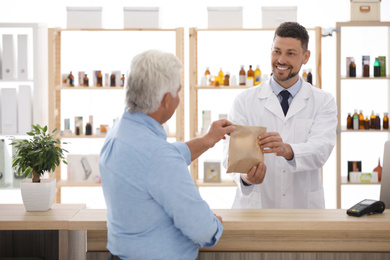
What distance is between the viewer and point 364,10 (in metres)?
4.47

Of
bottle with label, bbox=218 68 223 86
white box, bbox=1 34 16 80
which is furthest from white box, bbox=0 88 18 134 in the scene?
bottle with label, bbox=218 68 223 86

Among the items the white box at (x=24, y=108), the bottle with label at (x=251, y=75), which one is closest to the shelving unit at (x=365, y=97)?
the bottle with label at (x=251, y=75)

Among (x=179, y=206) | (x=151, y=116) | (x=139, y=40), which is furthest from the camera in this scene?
(x=139, y=40)

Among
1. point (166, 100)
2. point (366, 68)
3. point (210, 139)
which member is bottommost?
point (210, 139)

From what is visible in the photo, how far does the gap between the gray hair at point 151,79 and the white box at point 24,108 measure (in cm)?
313

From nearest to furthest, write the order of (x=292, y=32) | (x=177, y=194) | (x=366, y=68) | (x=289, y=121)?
(x=177, y=194), (x=292, y=32), (x=289, y=121), (x=366, y=68)

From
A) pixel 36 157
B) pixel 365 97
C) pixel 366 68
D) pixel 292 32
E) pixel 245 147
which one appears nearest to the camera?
pixel 245 147

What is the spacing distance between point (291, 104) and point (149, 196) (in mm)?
1244

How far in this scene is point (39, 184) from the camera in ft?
7.01

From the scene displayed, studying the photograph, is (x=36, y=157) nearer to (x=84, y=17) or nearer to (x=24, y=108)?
(x=24, y=108)

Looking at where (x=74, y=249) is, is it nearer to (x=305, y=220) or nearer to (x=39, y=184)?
(x=39, y=184)

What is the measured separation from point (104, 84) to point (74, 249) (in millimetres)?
2809

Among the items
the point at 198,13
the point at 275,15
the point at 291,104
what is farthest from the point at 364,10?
the point at 291,104

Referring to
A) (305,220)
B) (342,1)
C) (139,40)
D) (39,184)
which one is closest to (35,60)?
(139,40)
